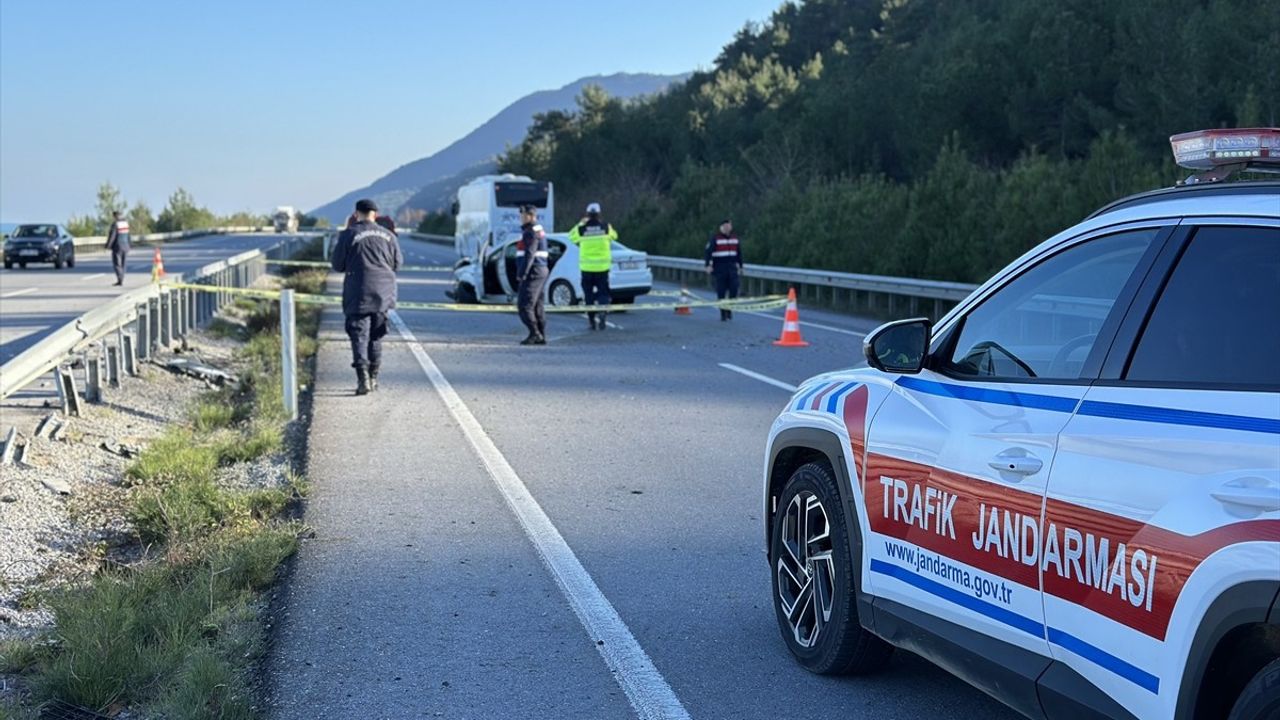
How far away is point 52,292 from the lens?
2802cm

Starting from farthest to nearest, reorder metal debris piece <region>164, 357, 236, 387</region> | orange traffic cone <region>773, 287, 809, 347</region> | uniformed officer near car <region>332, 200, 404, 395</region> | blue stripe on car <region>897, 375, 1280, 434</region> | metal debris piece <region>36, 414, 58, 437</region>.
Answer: orange traffic cone <region>773, 287, 809, 347</region> < metal debris piece <region>164, 357, 236, 387</region> < uniformed officer near car <region>332, 200, 404, 395</region> < metal debris piece <region>36, 414, 58, 437</region> < blue stripe on car <region>897, 375, 1280, 434</region>

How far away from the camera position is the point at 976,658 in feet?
12.4

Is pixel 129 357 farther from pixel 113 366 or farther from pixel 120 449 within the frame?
pixel 120 449

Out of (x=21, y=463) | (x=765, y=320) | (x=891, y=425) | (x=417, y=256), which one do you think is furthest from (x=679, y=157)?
(x=891, y=425)

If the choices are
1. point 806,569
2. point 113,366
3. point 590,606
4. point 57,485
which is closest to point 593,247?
point 113,366

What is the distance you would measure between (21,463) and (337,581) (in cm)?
388

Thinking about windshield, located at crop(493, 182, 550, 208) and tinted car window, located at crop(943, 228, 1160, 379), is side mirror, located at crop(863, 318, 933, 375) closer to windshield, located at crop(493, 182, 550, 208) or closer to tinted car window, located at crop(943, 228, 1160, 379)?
tinted car window, located at crop(943, 228, 1160, 379)

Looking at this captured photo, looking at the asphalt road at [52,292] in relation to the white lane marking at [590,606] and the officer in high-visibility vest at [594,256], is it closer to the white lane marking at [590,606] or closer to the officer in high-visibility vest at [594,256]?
the officer in high-visibility vest at [594,256]

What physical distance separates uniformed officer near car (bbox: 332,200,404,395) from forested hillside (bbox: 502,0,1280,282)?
11.7 metres

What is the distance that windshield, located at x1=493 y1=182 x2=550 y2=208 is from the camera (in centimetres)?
4006

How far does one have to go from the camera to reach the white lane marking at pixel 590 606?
15.4ft

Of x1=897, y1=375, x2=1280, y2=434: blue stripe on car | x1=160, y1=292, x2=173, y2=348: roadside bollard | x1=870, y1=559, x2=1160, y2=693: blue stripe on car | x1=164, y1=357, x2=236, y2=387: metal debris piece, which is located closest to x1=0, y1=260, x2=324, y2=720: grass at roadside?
x1=870, y1=559, x2=1160, y2=693: blue stripe on car

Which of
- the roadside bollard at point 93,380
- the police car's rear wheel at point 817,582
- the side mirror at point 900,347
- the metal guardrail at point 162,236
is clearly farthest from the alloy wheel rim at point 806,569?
the metal guardrail at point 162,236

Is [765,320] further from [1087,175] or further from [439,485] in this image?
[439,485]
